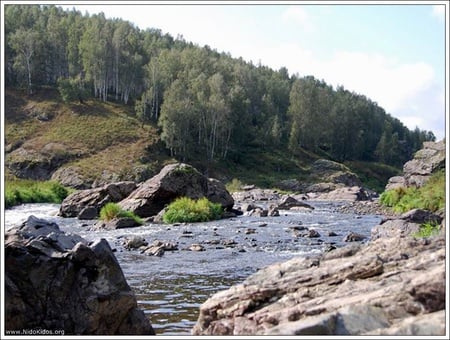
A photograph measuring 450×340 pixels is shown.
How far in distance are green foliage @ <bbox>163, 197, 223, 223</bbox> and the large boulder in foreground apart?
→ 1233 mm

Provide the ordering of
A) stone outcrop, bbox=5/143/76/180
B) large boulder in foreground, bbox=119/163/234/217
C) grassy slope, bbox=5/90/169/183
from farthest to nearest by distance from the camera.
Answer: grassy slope, bbox=5/90/169/183
stone outcrop, bbox=5/143/76/180
large boulder in foreground, bbox=119/163/234/217

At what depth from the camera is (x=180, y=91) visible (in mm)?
110000

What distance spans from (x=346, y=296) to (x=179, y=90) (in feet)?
337

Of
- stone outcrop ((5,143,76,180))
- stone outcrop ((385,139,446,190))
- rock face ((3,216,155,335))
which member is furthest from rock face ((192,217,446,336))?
stone outcrop ((5,143,76,180))

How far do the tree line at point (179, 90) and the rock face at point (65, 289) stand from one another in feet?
303

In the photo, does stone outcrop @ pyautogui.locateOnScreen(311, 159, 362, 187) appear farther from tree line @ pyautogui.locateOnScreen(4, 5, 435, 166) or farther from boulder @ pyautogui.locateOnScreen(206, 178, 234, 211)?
boulder @ pyautogui.locateOnScreen(206, 178, 234, 211)

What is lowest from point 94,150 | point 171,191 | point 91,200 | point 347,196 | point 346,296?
point 347,196

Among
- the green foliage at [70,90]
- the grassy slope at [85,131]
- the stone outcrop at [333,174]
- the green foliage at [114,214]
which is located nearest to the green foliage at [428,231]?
the green foliage at [114,214]

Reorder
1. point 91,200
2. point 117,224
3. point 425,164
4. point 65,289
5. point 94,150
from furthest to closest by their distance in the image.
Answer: point 94,150 → point 425,164 → point 91,200 → point 117,224 → point 65,289

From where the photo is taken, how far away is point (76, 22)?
13875 centimetres

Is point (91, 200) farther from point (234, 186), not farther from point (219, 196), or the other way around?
point (234, 186)

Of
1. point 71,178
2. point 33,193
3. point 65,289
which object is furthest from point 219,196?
point 71,178

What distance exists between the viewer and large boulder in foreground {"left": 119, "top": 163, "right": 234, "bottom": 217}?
4512cm

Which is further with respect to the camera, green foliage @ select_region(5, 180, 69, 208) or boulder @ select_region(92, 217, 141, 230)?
green foliage @ select_region(5, 180, 69, 208)
